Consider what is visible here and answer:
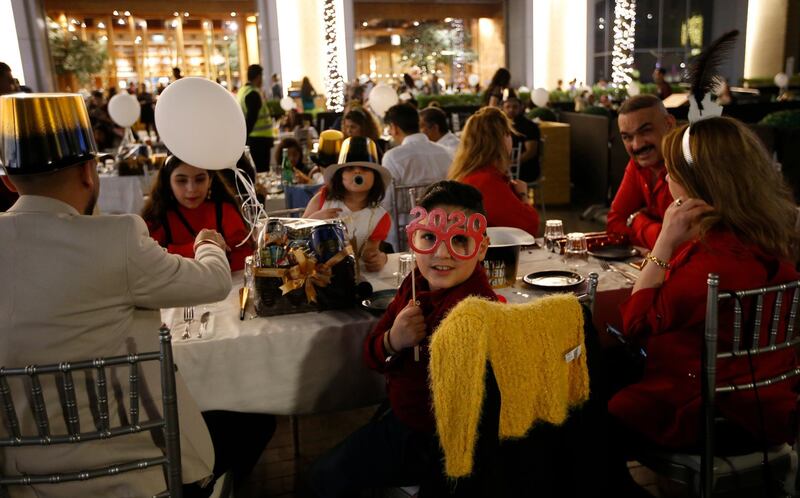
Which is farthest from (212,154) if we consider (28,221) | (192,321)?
(28,221)

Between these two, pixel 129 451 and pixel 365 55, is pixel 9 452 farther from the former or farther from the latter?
pixel 365 55

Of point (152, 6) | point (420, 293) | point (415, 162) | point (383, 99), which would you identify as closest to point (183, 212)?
point (420, 293)

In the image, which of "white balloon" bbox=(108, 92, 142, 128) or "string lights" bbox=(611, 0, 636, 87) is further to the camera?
"string lights" bbox=(611, 0, 636, 87)

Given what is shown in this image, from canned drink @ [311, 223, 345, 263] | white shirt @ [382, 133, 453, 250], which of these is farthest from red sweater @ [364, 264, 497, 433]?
white shirt @ [382, 133, 453, 250]

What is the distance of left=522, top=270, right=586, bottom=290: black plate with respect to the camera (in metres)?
2.18

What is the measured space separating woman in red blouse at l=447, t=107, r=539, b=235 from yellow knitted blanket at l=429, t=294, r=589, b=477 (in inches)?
70.5

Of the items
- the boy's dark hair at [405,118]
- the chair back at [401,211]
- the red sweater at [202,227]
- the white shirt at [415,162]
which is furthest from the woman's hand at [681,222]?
the boy's dark hair at [405,118]

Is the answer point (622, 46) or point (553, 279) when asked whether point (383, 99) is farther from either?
point (622, 46)

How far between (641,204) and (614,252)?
1.98ft

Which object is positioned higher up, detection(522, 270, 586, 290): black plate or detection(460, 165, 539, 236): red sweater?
detection(460, 165, 539, 236): red sweater

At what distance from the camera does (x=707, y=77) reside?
2.39 m

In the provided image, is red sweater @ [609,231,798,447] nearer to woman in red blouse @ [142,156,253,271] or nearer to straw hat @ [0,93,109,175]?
straw hat @ [0,93,109,175]

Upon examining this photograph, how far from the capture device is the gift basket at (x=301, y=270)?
2004 mm

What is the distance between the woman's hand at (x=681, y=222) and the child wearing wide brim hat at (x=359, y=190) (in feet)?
4.06
